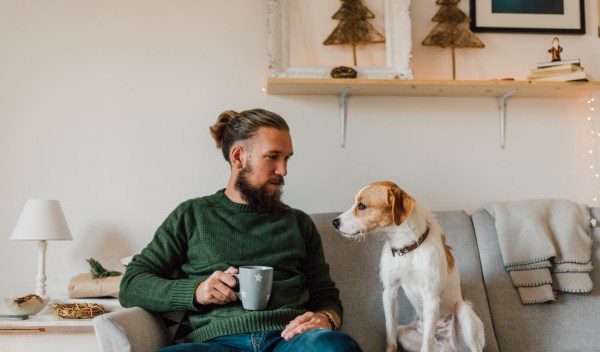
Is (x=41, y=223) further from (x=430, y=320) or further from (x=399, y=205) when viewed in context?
(x=430, y=320)

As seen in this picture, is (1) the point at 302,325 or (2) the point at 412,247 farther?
(2) the point at 412,247

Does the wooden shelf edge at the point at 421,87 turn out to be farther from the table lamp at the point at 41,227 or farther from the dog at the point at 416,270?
→ the table lamp at the point at 41,227

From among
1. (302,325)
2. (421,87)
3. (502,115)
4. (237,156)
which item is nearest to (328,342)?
(302,325)

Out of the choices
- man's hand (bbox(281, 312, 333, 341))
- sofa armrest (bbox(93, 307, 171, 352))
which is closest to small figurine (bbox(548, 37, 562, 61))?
man's hand (bbox(281, 312, 333, 341))

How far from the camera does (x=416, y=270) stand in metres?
1.90

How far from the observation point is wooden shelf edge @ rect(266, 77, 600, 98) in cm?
246

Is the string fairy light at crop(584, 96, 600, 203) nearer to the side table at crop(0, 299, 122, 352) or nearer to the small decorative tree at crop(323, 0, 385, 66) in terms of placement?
the small decorative tree at crop(323, 0, 385, 66)

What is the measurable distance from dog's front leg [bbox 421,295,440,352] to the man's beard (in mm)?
628

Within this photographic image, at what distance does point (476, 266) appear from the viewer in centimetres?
226

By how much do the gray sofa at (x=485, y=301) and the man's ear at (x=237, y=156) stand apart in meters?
0.55

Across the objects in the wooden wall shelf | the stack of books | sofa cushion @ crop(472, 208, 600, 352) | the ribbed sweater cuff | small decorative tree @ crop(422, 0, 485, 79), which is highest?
small decorative tree @ crop(422, 0, 485, 79)

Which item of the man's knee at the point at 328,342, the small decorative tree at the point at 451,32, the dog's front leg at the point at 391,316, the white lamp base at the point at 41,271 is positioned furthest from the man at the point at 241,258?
the small decorative tree at the point at 451,32

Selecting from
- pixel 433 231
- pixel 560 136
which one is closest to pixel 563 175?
pixel 560 136

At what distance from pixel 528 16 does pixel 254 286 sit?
2173mm
